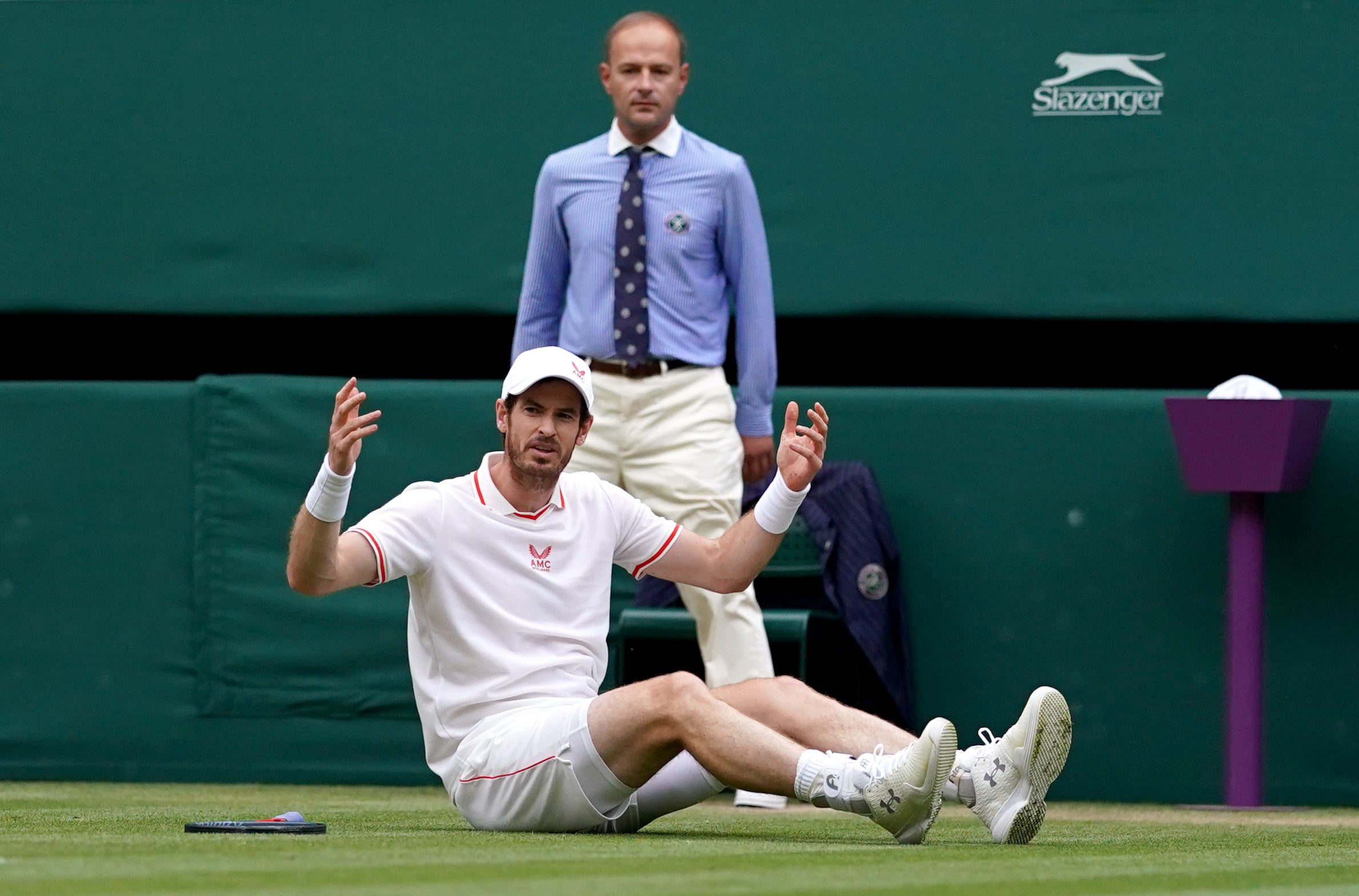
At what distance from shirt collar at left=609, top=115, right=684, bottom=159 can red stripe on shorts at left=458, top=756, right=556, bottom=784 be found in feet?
7.90

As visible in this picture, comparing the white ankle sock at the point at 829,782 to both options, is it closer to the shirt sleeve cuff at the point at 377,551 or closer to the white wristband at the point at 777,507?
the white wristband at the point at 777,507

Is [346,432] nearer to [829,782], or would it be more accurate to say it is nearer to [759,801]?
[829,782]

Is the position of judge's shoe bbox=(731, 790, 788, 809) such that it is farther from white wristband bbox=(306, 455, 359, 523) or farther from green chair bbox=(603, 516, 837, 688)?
white wristband bbox=(306, 455, 359, 523)

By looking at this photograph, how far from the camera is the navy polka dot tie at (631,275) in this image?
632cm

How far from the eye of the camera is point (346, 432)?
4.46 metres

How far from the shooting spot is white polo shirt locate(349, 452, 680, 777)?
15.6ft

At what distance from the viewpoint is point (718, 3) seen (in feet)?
24.7

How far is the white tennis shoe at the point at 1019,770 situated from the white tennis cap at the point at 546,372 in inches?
46.8

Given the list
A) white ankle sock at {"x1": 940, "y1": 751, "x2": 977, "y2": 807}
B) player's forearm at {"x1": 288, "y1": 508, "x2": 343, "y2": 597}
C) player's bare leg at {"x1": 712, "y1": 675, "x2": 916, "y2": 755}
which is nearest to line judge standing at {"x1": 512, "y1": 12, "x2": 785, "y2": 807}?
player's bare leg at {"x1": 712, "y1": 675, "x2": 916, "y2": 755}

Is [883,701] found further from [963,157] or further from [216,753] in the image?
[216,753]

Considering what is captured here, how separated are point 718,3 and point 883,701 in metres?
2.53

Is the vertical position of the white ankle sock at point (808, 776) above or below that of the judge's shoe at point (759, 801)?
above

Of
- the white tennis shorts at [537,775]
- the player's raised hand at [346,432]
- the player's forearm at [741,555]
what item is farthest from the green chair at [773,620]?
the player's raised hand at [346,432]

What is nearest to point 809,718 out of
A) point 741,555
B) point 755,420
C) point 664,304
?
point 741,555
